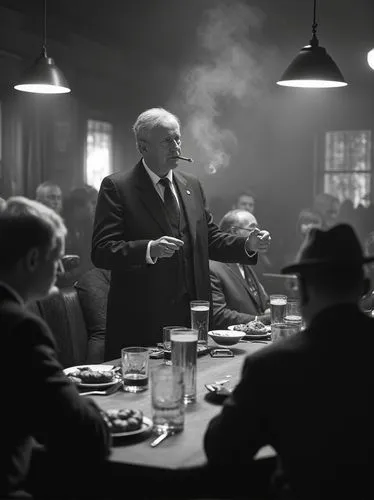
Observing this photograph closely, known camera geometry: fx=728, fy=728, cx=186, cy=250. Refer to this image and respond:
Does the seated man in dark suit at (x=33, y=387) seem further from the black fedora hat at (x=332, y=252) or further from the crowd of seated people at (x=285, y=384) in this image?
the black fedora hat at (x=332, y=252)

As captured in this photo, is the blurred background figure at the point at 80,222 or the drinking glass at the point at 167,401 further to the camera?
the blurred background figure at the point at 80,222

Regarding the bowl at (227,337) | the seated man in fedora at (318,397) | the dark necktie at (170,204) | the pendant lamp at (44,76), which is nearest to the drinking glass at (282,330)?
the bowl at (227,337)

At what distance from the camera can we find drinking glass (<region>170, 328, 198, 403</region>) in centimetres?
219

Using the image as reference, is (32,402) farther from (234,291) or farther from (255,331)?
(234,291)

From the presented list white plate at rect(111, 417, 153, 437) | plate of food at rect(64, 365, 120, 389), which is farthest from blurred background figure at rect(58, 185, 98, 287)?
white plate at rect(111, 417, 153, 437)

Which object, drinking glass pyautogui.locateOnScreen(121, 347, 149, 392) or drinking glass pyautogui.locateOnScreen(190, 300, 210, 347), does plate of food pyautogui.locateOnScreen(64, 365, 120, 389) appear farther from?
drinking glass pyautogui.locateOnScreen(190, 300, 210, 347)

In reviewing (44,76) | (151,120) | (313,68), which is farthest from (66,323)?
(44,76)

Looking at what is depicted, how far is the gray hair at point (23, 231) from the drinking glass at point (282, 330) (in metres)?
1.21

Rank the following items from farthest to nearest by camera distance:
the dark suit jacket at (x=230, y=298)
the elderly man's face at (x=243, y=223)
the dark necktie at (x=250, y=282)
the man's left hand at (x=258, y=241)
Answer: the dark necktie at (x=250, y=282) < the elderly man's face at (x=243, y=223) < the dark suit jacket at (x=230, y=298) < the man's left hand at (x=258, y=241)

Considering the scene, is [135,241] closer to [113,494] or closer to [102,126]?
[113,494]

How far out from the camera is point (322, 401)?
1.47 metres

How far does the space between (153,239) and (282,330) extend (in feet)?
2.95

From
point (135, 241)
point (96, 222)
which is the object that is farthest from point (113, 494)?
point (96, 222)

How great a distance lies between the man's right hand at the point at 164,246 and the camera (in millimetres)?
3025
